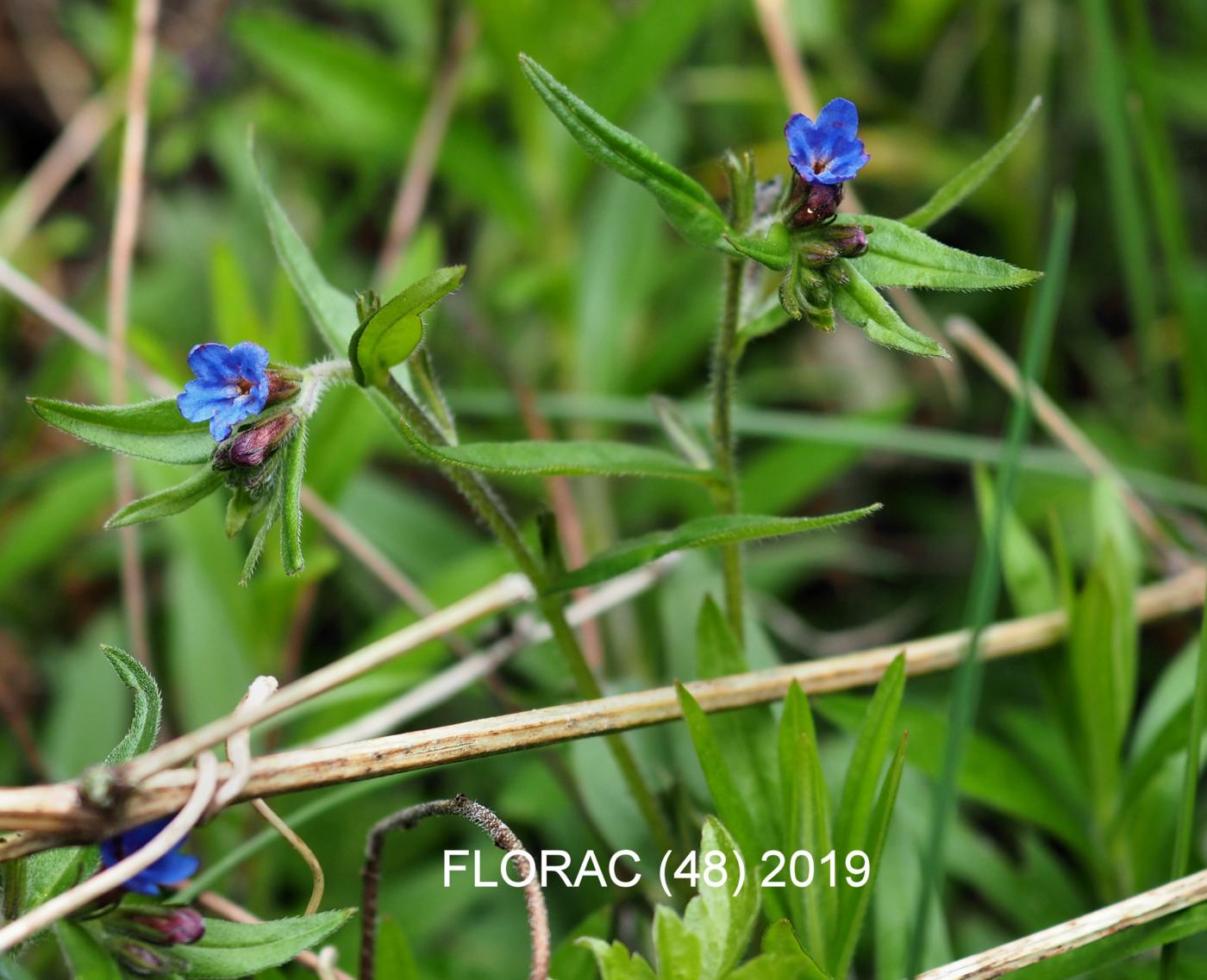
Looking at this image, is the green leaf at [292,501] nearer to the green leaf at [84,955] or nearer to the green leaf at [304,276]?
the green leaf at [304,276]

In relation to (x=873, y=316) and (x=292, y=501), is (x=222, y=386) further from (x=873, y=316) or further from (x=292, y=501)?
(x=873, y=316)

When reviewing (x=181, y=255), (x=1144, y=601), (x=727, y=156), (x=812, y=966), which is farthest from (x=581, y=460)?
(x=181, y=255)

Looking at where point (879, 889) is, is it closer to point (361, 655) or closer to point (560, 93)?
point (361, 655)

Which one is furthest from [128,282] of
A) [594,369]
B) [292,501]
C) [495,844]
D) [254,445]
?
[495,844]

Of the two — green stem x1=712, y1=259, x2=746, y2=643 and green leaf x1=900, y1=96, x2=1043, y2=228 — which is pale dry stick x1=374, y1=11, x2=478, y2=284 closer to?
green stem x1=712, y1=259, x2=746, y2=643

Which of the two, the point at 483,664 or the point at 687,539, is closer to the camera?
the point at 687,539
